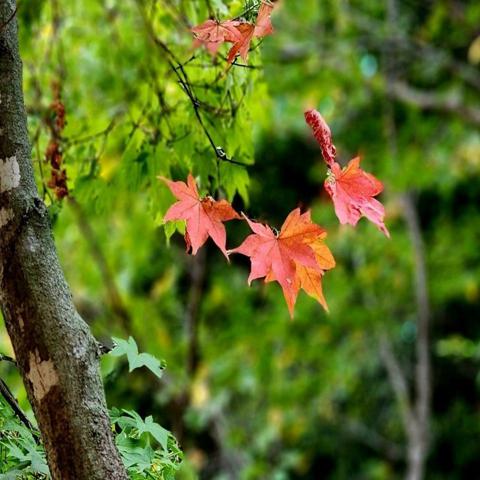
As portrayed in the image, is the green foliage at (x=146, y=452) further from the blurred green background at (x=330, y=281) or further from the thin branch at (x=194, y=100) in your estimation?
the blurred green background at (x=330, y=281)

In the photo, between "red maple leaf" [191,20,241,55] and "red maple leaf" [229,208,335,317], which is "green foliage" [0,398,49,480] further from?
"red maple leaf" [191,20,241,55]

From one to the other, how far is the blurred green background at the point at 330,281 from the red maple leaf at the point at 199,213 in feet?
6.10

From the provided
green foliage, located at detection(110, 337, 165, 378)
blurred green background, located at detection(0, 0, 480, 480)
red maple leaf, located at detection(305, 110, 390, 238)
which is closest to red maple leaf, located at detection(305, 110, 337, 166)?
red maple leaf, located at detection(305, 110, 390, 238)

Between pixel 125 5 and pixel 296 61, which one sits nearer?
pixel 125 5

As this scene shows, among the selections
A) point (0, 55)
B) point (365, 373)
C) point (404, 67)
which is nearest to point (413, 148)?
point (404, 67)

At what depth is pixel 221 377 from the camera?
3.81 m

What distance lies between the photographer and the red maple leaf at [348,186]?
3.13ft

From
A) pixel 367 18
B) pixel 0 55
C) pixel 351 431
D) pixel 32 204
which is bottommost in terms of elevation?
pixel 32 204

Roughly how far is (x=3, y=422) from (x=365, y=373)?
394 cm

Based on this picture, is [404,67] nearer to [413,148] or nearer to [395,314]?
[413,148]

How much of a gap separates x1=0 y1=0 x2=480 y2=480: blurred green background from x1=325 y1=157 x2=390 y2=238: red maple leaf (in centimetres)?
189

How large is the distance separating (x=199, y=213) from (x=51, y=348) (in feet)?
0.72

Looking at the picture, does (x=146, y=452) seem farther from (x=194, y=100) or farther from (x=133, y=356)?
(x=194, y=100)

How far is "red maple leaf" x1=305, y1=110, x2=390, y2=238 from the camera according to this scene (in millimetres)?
954
